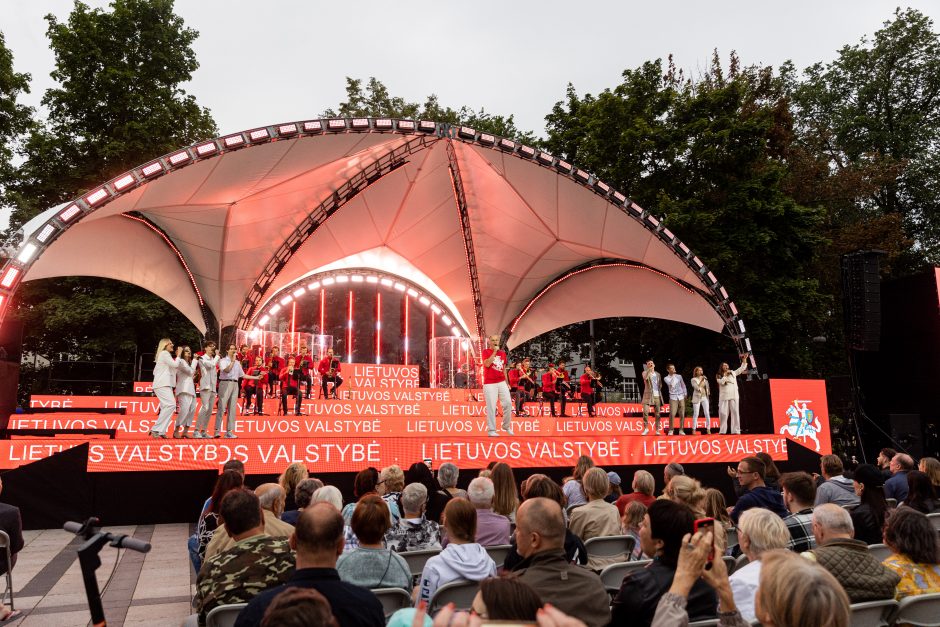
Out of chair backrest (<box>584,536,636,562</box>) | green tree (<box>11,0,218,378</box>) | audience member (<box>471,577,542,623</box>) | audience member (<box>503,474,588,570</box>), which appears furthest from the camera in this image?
green tree (<box>11,0,218,378</box>)

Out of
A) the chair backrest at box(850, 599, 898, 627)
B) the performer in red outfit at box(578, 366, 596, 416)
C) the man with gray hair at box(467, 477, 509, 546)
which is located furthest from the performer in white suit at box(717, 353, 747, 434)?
the chair backrest at box(850, 599, 898, 627)

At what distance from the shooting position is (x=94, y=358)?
26688 mm

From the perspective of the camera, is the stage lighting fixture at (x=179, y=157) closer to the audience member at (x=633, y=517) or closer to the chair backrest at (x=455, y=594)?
the audience member at (x=633, y=517)

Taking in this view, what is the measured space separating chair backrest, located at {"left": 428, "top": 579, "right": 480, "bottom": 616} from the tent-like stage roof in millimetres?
12235

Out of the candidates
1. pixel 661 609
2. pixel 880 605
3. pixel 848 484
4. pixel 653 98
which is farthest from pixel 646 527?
pixel 653 98

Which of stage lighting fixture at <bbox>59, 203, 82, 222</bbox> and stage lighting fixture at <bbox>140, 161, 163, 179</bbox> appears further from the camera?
stage lighting fixture at <bbox>140, 161, 163, 179</bbox>

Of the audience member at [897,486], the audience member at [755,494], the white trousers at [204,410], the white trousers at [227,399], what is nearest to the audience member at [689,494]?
the audience member at [755,494]

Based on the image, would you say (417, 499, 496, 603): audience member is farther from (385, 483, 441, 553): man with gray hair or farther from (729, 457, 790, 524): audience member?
(729, 457, 790, 524): audience member

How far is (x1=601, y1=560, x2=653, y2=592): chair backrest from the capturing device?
4.31 m

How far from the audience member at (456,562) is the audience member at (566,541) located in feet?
0.59

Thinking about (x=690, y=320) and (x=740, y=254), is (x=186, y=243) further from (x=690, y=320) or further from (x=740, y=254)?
(x=740, y=254)

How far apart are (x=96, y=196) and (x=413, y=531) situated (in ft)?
38.4

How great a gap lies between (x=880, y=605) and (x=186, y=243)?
20.0 meters

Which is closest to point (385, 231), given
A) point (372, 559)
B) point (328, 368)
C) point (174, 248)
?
point (328, 368)
